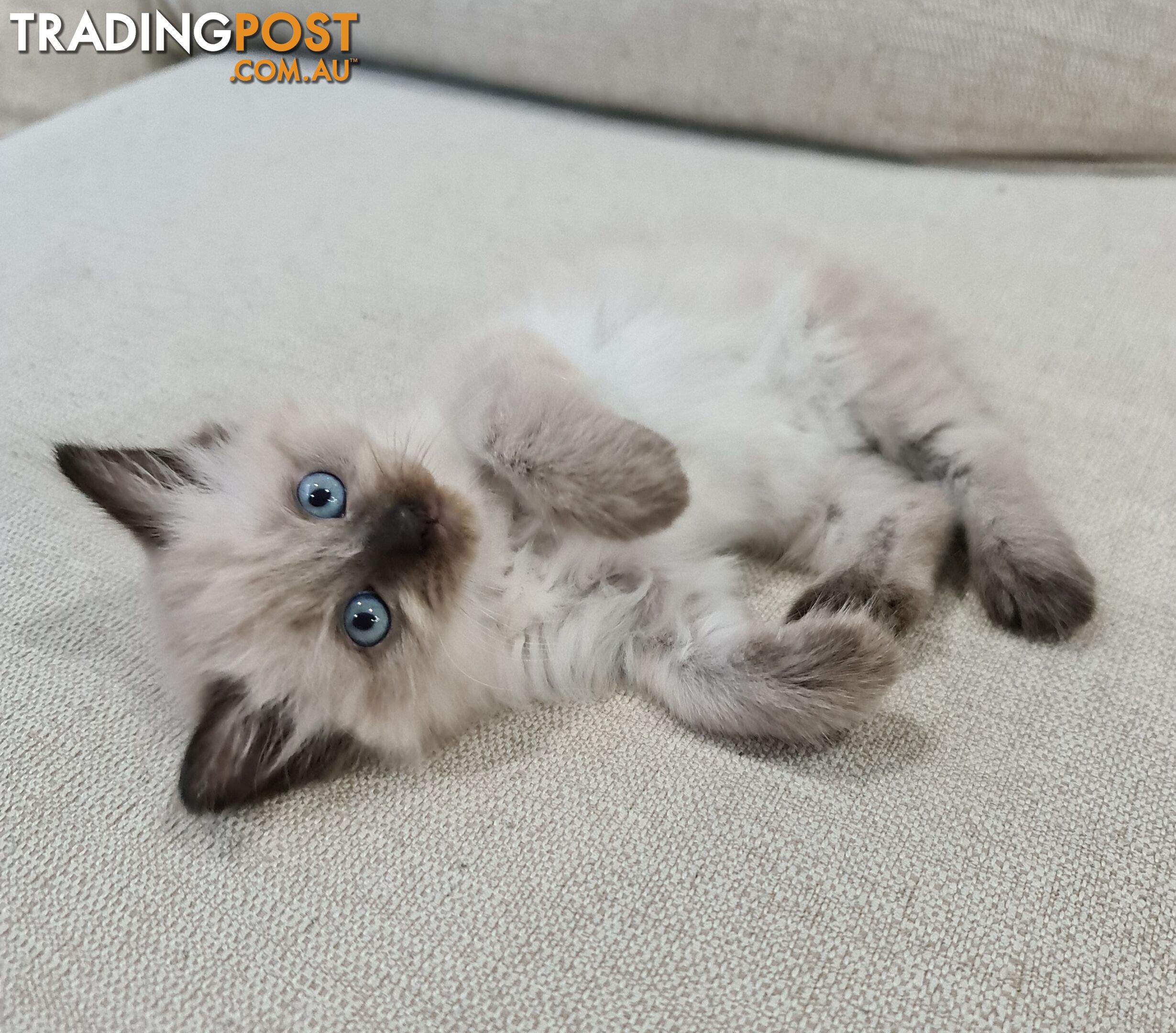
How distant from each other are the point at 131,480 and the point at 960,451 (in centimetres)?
106

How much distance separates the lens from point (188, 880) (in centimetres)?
83

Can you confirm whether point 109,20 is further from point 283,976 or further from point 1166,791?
point 1166,791

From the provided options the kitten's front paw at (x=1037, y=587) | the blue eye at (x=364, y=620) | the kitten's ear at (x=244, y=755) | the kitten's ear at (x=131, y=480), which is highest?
the kitten's front paw at (x=1037, y=587)

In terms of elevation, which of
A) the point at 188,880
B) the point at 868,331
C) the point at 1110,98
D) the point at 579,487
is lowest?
the point at 188,880

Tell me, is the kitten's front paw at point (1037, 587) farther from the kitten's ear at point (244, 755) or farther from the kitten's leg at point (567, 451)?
the kitten's ear at point (244, 755)

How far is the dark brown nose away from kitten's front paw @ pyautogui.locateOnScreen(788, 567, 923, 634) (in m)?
0.45

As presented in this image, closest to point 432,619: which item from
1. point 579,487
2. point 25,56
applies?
point 579,487

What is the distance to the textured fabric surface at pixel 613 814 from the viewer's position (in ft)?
2.45

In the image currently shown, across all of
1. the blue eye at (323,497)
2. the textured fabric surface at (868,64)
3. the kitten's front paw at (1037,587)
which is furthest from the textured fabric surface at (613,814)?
the textured fabric surface at (868,64)

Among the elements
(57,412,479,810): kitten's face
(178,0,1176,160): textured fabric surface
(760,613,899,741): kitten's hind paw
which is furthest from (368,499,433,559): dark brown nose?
(178,0,1176,160): textured fabric surface

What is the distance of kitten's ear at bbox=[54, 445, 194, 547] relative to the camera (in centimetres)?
101

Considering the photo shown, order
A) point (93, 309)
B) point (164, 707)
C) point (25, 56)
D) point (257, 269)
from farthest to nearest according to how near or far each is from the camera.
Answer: point (25, 56) < point (257, 269) < point (93, 309) < point (164, 707)

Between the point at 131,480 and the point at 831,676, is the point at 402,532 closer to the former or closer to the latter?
the point at 131,480

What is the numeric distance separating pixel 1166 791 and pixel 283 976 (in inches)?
32.8
